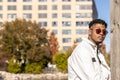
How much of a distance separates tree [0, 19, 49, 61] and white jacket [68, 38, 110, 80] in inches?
2009

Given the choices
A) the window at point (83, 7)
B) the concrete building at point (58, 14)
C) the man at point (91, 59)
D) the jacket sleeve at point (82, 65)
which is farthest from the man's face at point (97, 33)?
the window at point (83, 7)

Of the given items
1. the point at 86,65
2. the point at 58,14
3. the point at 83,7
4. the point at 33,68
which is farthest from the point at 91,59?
the point at 83,7

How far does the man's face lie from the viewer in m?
4.31

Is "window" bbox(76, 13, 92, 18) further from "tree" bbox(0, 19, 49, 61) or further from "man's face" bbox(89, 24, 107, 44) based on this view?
"man's face" bbox(89, 24, 107, 44)

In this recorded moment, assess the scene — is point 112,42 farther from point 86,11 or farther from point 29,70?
point 86,11

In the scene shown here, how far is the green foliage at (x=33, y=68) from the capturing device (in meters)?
53.0

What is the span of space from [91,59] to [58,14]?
9806cm

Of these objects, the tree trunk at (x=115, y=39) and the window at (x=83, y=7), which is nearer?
the tree trunk at (x=115, y=39)

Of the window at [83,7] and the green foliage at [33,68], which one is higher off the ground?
the window at [83,7]

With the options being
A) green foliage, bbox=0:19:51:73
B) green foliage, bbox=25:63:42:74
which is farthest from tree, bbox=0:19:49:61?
green foliage, bbox=25:63:42:74

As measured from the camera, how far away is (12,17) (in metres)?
103

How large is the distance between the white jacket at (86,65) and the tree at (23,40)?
51.0 m

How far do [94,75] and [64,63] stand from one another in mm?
51040

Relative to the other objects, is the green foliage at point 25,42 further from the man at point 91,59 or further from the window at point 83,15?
the man at point 91,59
